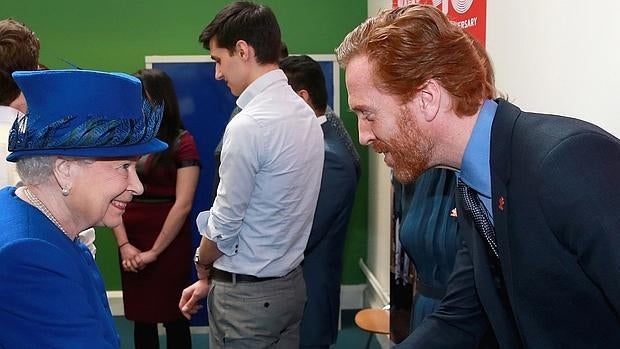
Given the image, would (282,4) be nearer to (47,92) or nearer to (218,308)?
(218,308)

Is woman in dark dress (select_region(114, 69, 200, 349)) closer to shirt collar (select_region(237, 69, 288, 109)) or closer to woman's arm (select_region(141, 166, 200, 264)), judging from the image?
woman's arm (select_region(141, 166, 200, 264))

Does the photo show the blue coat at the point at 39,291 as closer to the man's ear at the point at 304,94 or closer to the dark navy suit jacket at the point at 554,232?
the dark navy suit jacket at the point at 554,232

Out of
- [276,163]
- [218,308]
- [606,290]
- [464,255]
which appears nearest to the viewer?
[606,290]

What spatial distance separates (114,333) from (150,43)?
3325mm

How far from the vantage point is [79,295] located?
1.15 m

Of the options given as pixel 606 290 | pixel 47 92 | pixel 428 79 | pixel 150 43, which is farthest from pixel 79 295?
pixel 150 43

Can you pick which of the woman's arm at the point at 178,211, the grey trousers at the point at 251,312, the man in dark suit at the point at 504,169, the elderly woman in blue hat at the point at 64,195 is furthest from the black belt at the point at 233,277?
the man in dark suit at the point at 504,169

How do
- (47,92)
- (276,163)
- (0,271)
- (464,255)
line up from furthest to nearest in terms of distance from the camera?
(276,163)
(464,255)
(47,92)
(0,271)

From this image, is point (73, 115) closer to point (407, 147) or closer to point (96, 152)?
point (96, 152)

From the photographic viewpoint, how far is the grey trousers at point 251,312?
88.6 inches

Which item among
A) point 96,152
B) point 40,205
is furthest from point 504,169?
point 40,205

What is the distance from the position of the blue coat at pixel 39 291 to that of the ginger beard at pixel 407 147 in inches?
23.2

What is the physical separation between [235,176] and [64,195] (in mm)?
875

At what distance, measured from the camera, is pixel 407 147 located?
1.26m
